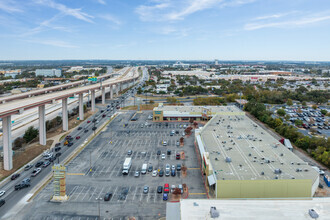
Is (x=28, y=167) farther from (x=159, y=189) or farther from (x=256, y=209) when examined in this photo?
(x=256, y=209)

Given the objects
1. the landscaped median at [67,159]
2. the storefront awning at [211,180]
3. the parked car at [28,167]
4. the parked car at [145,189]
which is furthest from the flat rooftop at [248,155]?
the parked car at [28,167]

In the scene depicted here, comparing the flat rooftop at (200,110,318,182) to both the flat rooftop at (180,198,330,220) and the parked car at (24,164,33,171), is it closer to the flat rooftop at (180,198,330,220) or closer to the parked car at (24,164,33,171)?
the flat rooftop at (180,198,330,220)

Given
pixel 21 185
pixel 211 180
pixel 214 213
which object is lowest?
pixel 21 185

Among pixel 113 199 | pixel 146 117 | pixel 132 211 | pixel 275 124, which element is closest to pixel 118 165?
pixel 113 199

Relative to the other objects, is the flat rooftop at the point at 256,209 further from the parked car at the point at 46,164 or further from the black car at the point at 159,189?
the parked car at the point at 46,164

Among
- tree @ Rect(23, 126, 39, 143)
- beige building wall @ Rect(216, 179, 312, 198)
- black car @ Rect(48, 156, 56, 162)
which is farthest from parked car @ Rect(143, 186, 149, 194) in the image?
tree @ Rect(23, 126, 39, 143)

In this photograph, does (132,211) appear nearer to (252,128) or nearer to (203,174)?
(203,174)

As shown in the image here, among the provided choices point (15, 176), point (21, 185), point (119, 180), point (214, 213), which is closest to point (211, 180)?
point (214, 213)
